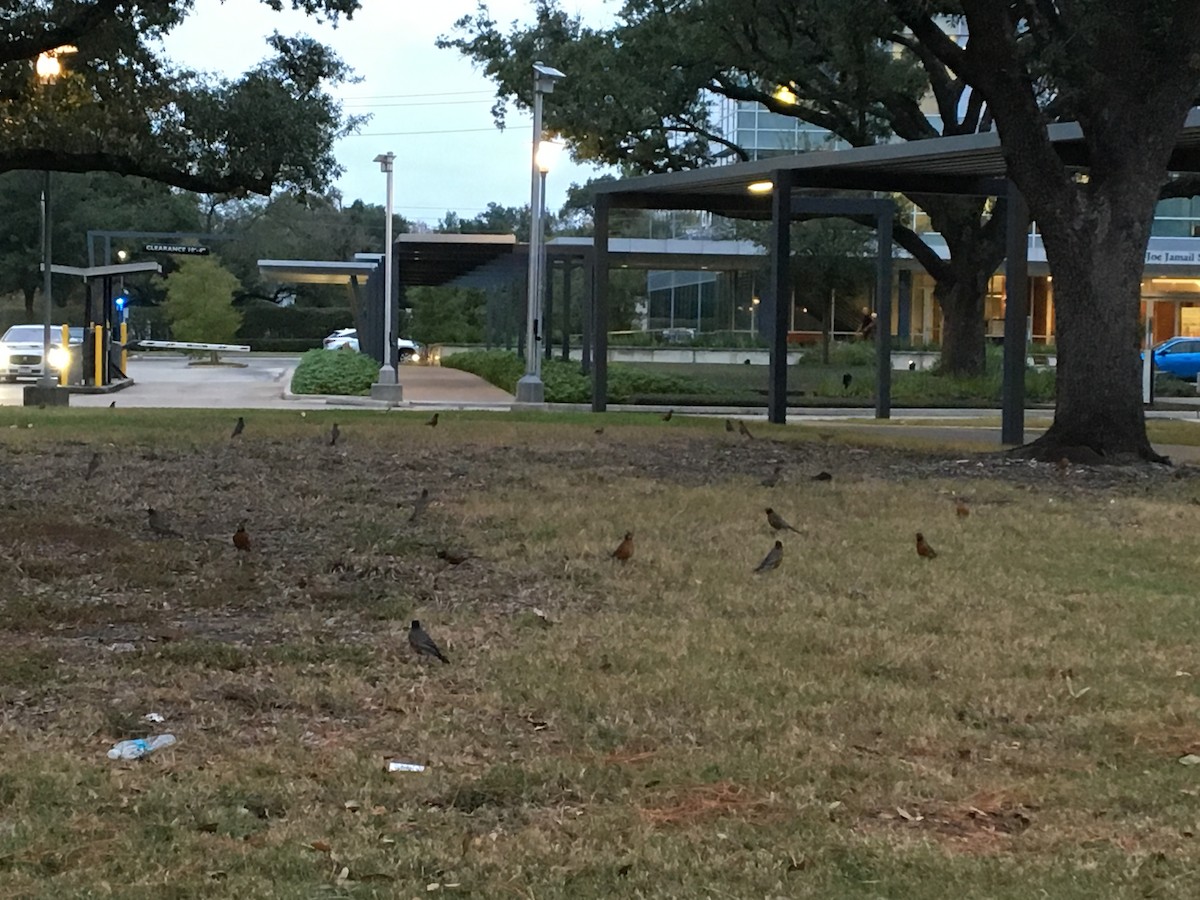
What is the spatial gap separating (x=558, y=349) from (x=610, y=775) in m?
41.0

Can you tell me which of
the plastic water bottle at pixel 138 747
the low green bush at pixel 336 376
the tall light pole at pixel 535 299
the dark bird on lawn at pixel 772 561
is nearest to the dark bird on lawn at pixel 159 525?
the dark bird on lawn at pixel 772 561

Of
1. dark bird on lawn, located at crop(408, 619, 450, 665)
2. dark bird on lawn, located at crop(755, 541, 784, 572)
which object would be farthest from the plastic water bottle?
dark bird on lawn, located at crop(755, 541, 784, 572)

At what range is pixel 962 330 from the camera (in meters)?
28.6

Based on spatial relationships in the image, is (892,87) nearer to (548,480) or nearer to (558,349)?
(548,480)

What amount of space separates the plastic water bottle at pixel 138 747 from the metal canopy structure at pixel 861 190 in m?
12.6

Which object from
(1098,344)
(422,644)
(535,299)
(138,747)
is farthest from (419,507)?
(535,299)

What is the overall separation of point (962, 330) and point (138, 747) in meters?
25.7

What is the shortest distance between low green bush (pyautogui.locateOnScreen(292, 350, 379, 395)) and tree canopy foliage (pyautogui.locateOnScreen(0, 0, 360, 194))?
56.8ft

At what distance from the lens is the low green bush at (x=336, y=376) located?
28750 mm

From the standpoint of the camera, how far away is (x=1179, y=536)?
29.3ft

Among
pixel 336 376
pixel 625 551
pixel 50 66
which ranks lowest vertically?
pixel 625 551

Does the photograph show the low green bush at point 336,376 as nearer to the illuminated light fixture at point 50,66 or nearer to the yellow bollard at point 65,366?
the yellow bollard at point 65,366

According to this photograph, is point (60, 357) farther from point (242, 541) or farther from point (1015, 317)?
point (242, 541)

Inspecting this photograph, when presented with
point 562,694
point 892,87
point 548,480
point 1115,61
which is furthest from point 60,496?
point 892,87
